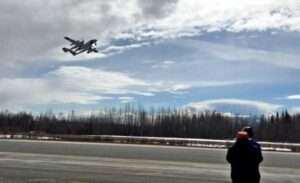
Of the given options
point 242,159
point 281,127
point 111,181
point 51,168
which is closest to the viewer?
point 242,159

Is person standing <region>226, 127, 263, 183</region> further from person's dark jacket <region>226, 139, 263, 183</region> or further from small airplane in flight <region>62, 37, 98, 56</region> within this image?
small airplane in flight <region>62, 37, 98, 56</region>

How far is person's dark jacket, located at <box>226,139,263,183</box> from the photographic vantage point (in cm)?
1039

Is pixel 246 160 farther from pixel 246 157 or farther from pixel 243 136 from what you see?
pixel 243 136

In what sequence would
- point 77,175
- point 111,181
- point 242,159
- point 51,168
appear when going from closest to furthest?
point 242,159
point 111,181
point 77,175
point 51,168

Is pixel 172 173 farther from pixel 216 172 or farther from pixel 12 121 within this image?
pixel 12 121

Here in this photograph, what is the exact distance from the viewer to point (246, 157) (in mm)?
10422

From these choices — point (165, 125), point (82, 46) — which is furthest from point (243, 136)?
point (165, 125)

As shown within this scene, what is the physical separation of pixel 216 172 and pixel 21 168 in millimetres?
7944

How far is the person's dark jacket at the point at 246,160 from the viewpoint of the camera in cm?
1039

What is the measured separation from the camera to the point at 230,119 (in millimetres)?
139750

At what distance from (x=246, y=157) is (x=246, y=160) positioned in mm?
59

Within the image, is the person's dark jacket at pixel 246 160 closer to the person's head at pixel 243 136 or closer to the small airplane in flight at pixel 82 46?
the person's head at pixel 243 136

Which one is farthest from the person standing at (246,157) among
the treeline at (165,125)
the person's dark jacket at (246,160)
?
the treeline at (165,125)

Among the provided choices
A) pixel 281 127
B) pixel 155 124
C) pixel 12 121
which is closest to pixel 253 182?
pixel 281 127
